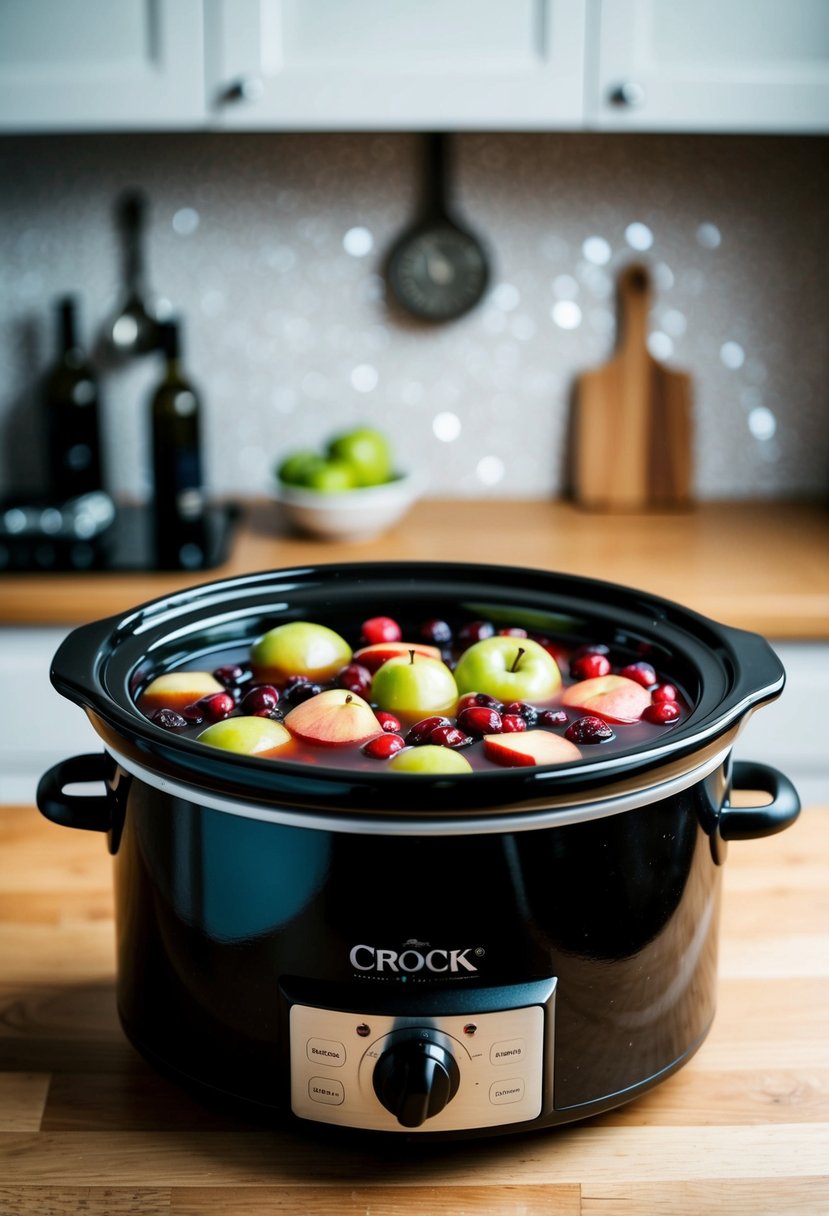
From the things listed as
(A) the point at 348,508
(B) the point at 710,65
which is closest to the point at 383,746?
(A) the point at 348,508

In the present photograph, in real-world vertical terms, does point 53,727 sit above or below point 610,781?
→ below

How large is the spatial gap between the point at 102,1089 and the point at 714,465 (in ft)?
6.58

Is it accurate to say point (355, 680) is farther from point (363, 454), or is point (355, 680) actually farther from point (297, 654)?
point (363, 454)

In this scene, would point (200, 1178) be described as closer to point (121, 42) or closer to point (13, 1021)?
point (13, 1021)

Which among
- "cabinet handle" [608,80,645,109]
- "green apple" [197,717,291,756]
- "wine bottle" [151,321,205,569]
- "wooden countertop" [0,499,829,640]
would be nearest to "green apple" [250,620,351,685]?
"green apple" [197,717,291,756]

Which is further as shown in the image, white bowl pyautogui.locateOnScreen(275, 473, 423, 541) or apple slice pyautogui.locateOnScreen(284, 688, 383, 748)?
white bowl pyautogui.locateOnScreen(275, 473, 423, 541)

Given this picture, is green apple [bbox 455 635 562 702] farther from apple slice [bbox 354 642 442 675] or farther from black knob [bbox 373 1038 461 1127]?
black knob [bbox 373 1038 461 1127]

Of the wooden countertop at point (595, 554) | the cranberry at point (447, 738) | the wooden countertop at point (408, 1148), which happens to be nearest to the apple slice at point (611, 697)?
the cranberry at point (447, 738)

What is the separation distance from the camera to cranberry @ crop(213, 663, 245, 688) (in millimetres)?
909

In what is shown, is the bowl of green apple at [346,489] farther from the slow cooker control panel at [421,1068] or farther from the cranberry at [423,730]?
the slow cooker control panel at [421,1068]

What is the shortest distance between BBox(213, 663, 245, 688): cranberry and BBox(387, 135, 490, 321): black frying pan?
5.33 feet

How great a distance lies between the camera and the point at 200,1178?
0.70m

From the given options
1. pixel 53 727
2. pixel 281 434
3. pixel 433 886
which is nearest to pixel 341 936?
pixel 433 886

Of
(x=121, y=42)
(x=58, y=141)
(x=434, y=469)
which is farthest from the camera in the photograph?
(x=434, y=469)
